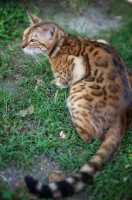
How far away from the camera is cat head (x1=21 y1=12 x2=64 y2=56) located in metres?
5.10

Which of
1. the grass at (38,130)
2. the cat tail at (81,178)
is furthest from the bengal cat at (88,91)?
the grass at (38,130)

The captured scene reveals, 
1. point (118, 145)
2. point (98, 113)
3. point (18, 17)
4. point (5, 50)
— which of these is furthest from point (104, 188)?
point (18, 17)

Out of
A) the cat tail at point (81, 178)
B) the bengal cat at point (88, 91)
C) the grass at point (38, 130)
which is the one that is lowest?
the grass at point (38, 130)

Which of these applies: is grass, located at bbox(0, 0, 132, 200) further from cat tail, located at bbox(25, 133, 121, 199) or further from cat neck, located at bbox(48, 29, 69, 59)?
cat neck, located at bbox(48, 29, 69, 59)

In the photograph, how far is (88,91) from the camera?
14.6 feet

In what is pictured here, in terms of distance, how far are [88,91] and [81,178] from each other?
122 centimetres

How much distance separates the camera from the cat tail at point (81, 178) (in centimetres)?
348

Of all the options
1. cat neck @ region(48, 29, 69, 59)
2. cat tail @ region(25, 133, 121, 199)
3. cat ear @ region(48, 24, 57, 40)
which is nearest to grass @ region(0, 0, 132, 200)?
cat tail @ region(25, 133, 121, 199)

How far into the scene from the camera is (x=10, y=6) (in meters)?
6.82

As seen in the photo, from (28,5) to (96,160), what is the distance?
415 cm

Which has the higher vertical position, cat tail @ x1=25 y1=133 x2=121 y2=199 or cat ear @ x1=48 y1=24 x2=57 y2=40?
cat ear @ x1=48 y1=24 x2=57 y2=40

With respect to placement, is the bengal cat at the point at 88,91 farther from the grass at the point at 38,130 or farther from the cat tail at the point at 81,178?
the grass at the point at 38,130

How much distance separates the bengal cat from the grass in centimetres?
18

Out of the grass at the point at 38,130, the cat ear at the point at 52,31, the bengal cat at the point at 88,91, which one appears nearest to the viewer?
the bengal cat at the point at 88,91
